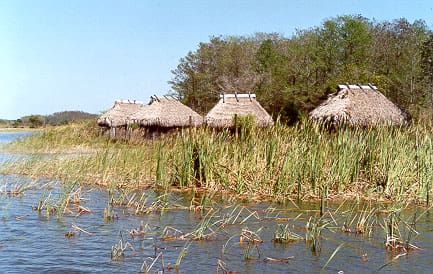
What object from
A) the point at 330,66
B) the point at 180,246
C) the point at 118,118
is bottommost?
the point at 180,246

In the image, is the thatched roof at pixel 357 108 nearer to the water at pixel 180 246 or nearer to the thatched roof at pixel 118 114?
the thatched roof at pixel 118 114

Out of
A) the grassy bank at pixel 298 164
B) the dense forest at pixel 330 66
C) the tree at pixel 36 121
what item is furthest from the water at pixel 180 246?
the tree at pixel 36 121

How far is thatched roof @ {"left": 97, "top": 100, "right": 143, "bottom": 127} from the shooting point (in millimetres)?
32344

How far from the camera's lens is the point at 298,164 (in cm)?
959

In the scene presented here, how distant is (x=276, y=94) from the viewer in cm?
3481

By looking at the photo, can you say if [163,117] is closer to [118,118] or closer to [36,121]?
[118,118]

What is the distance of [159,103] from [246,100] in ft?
16.2

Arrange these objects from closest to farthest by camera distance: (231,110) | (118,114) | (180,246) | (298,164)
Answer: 1. (180,246)
2. (298,164)
3. (231,110)
4. (118,114)

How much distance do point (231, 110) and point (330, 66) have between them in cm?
994

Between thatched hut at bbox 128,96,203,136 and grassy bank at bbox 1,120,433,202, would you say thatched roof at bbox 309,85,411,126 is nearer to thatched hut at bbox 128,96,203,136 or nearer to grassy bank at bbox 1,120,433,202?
thatched hut at bbox 128,96,203,136

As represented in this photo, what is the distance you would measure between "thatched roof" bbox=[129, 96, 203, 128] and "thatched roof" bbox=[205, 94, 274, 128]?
166cm

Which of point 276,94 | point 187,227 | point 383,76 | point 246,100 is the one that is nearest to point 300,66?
point 276,94

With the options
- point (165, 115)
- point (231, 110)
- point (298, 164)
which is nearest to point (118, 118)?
point (165, 115)

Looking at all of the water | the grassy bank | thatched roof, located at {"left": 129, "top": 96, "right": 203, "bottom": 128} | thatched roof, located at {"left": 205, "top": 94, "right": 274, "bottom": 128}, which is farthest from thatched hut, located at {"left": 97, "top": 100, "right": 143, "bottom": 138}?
the water
